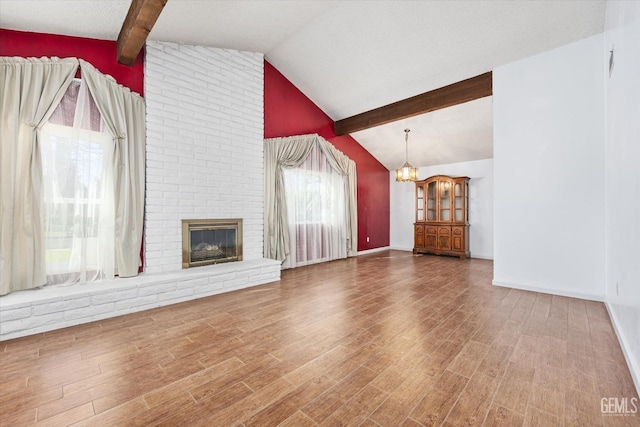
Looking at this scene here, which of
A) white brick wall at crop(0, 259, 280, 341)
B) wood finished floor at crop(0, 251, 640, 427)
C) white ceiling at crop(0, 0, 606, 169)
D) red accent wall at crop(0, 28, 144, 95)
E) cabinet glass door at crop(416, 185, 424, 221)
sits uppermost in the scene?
white ceiling at crop(0, 0, 606, 169)

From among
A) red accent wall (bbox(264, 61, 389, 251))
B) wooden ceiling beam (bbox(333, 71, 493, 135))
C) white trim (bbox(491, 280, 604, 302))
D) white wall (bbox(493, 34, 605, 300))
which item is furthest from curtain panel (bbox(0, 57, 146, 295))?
white trim (bbox(491, 280, 604, 302))

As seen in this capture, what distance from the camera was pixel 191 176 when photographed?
3684 millimetres

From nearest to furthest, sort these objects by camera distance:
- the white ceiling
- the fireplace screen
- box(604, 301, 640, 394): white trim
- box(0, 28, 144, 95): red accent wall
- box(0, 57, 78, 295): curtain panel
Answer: box(604, 301, 640, 394): white trim
box(0, 57, 78, 295): curtain panel
box(0, 28, 144, 95): red accent wall
the white ceiling
the fireplace screen

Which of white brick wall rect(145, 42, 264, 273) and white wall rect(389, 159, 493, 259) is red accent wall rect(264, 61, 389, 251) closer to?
white brick wall rect(145, 42, 264, 273)

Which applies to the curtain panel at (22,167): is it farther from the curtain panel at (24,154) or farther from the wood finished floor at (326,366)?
the wood finished floor at (326,366)

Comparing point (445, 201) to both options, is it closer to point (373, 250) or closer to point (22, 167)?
point (373, 250)

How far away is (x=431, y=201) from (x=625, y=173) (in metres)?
4.83

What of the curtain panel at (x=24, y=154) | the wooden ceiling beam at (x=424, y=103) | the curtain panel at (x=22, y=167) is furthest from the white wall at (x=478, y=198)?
the curtain panel at (x=22, y=167)

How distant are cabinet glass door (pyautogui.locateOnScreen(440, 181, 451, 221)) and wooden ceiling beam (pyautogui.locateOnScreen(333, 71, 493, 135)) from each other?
2338 millimetres

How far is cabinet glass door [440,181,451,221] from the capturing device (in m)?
6.53

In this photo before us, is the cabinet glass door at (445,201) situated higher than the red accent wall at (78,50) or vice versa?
the red accent wall at (78,50)

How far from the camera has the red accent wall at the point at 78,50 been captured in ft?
8.67

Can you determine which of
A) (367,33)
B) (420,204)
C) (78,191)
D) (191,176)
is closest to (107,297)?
(78,191)

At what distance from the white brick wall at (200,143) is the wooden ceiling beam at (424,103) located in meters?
2.29
